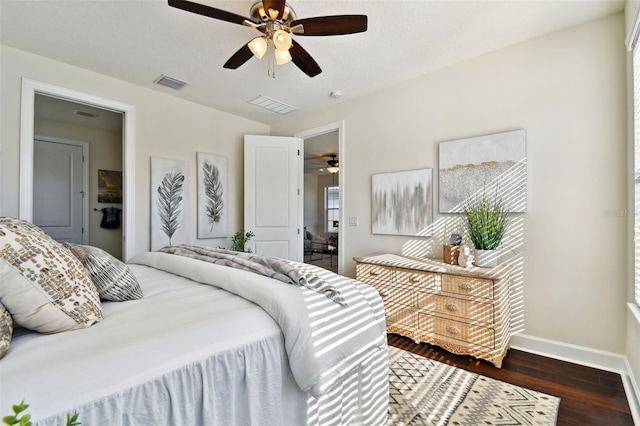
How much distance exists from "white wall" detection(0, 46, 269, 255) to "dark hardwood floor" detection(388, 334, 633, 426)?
3.20m

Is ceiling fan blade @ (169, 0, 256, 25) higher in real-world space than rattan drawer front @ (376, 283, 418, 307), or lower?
higher

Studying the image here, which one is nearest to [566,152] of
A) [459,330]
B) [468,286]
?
[468,286]

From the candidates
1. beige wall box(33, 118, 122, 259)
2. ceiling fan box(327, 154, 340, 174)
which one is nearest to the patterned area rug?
beige wall box(33, 118, 122, 259)

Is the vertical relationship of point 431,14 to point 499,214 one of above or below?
above

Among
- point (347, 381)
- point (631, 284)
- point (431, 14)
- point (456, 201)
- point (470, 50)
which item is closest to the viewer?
point (347, 381)

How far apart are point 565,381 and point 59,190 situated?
6335 millimetres

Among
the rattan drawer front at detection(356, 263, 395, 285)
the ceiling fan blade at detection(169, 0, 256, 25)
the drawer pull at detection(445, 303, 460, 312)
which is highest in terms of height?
the ceiling fan blade at detection(169, 0, 256, 25)

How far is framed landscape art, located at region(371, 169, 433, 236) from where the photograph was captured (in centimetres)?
312

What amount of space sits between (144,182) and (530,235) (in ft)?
13.5

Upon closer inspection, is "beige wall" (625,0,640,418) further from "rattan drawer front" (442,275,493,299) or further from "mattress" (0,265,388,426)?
"mattress" (0,265,388,426)

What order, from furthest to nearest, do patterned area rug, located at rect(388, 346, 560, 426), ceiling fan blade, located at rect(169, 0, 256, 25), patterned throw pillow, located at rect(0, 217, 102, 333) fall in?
ceiling fan blade, located at rect(169, 0, 256, 25), patterned area rug, located at rect(388, 346, 560, 426), patterned throw pillow, located at rect(0, 217, 102, 333)

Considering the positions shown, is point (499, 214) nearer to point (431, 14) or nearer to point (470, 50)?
point (470, 50)

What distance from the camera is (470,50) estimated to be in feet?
8.87


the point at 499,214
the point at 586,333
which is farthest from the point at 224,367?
the point at 586,333
